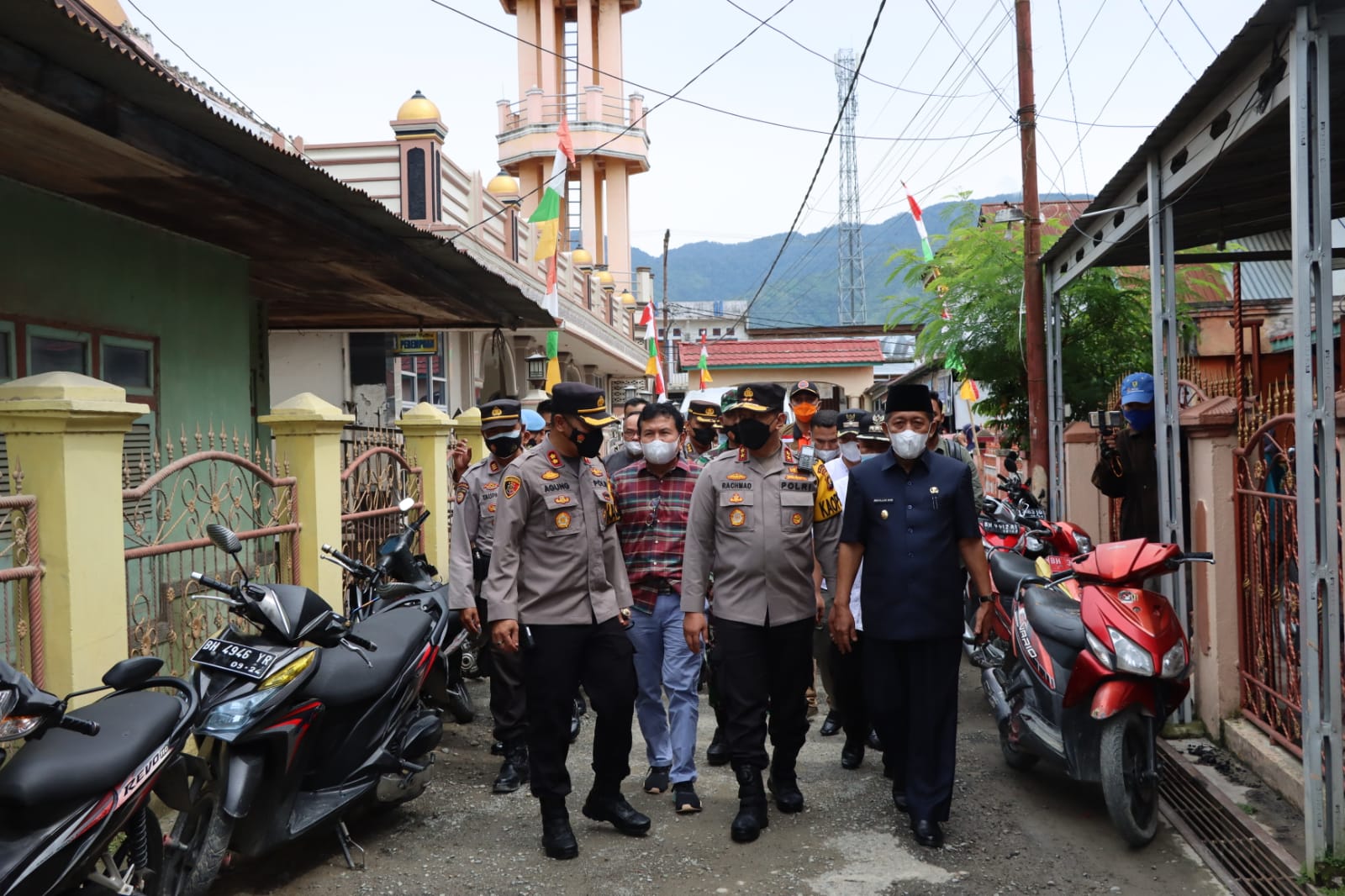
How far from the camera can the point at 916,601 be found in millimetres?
5004

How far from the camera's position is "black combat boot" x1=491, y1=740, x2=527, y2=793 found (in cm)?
586

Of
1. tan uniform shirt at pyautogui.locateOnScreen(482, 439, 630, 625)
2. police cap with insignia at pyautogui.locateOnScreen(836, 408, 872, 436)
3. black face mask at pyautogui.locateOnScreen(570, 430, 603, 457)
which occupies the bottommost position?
tan uniform shirt at pyautogui.locateOnScreen(482, 439, 630, 625)

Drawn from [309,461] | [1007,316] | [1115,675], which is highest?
[1007,316]

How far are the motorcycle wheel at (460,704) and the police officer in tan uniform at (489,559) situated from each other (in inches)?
29.8

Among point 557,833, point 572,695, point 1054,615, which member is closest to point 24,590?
point 572,695

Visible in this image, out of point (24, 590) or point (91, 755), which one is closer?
point (91, 755)

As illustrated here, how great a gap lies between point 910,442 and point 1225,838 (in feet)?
6.88

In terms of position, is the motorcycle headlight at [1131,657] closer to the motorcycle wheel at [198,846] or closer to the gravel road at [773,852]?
the gravel road at [773,852]

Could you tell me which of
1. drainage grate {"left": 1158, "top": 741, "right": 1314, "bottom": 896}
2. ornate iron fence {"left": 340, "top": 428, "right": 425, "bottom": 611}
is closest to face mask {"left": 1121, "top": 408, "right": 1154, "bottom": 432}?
drainage grate {"left": 1158, "top": 741, "right": 1314, "bottom": 896}

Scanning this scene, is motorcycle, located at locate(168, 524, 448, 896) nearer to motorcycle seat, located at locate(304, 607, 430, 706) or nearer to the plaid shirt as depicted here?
motorcycle seat, located at locate(304, 607, 430, 706)

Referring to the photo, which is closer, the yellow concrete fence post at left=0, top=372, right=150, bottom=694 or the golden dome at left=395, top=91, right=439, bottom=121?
the yellow concrete fence post at left=0, top=372, right=150, bottom=694

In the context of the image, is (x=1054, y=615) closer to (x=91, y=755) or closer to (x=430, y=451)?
(x=91, y=755)

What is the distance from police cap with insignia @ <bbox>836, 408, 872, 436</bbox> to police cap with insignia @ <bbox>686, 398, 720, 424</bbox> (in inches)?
41.3

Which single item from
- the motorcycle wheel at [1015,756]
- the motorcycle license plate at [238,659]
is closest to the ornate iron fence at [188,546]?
the motorcycle license plate at [238,659]
